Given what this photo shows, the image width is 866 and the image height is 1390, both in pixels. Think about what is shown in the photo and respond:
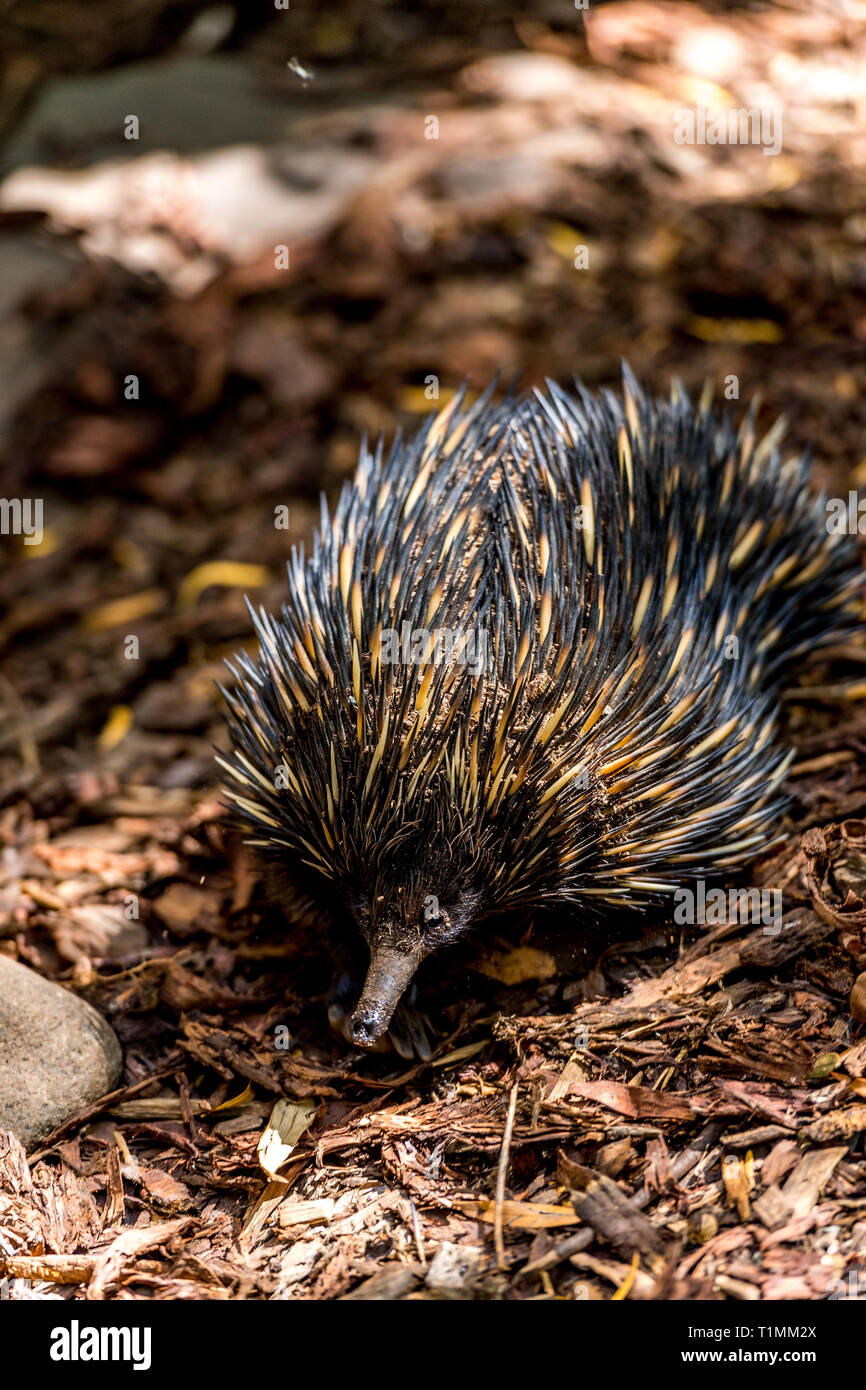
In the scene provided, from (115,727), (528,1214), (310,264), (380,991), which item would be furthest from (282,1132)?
(310,264)

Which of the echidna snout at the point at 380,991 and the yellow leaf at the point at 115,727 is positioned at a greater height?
the yellow leaf at the point at 115,727

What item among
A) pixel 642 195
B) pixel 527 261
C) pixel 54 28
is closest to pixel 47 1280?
pixel 527 261

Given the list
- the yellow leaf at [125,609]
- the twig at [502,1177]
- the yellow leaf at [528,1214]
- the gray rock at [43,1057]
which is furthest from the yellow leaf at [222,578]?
the yellow leaf at [528,1214]

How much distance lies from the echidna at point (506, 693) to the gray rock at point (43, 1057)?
72cm

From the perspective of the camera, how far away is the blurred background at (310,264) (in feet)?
19.5

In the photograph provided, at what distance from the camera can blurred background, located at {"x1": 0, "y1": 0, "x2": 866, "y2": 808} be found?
593cm

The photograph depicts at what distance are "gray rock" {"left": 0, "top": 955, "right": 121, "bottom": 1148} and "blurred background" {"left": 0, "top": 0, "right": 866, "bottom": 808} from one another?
1.44 metres

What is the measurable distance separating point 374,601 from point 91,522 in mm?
3359

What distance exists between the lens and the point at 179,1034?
3.87m

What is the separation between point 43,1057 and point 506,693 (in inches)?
64.9

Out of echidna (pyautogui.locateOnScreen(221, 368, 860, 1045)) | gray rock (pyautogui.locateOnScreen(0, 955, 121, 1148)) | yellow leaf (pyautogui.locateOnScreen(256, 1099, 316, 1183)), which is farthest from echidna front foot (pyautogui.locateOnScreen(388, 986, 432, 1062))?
gray rock (pyautogui.locateOnScreen(0, 955, 121, 1148))

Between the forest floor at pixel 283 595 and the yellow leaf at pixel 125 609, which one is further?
the yellow leaf at pixel 125 609

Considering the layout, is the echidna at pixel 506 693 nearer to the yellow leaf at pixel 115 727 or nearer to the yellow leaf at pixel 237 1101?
the yellow leaf at pixel 237 1101

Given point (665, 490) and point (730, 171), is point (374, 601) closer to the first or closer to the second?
point (665, 490)
